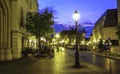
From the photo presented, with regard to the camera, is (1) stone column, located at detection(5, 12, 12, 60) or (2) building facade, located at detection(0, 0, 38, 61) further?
(1) stone column, located at detection(5, 12, 12, 60)

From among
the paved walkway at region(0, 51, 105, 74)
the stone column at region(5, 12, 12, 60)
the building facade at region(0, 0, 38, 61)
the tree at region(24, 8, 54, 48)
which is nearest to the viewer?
the paved walkway at region(0, 51, 105, 74)

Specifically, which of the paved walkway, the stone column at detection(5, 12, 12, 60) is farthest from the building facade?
the paved walkway

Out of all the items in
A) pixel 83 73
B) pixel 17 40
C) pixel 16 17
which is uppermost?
pixel 16 17

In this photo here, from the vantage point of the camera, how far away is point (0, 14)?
34.6 meters

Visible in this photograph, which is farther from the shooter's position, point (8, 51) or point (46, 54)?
point (46, 54)

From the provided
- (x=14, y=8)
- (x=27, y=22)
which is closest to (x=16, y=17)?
(x=14, y=8)

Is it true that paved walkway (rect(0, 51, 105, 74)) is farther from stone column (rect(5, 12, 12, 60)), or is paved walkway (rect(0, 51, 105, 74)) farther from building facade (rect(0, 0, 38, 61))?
building facade (rect(0, 0, 38, 61))

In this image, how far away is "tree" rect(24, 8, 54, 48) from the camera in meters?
45.0

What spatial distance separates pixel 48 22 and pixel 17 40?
33.4 feet

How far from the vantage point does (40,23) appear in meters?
45.3

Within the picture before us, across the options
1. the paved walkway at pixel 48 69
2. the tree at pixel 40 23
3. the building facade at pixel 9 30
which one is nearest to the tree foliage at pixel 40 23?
the tree at pixel 40 23

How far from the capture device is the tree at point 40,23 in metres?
45.0

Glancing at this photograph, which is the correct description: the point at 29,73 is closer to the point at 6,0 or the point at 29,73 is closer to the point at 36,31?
the point at 6,0

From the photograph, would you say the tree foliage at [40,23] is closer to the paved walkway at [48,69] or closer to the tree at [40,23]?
the tree at [40,23]
